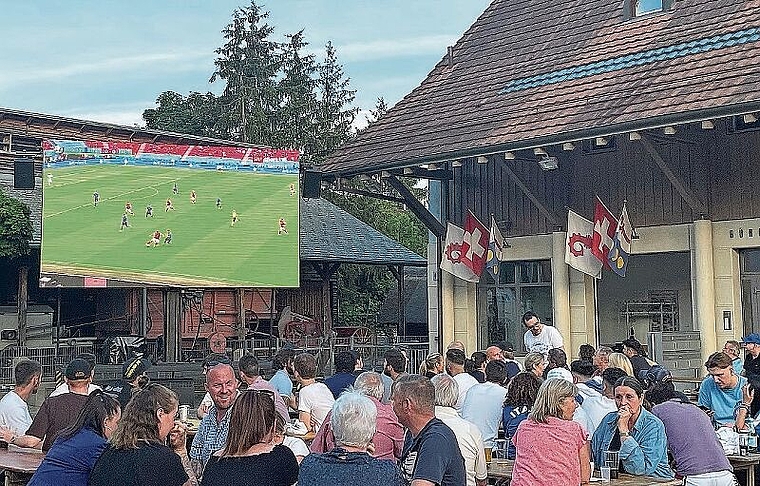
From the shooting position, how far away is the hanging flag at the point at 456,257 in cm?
1847

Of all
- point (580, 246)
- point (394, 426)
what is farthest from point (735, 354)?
point (394, 426)

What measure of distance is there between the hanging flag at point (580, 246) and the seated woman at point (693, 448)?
8.71 meters

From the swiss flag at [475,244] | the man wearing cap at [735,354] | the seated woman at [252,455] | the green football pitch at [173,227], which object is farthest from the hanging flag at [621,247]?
the seated woman at [252,455]

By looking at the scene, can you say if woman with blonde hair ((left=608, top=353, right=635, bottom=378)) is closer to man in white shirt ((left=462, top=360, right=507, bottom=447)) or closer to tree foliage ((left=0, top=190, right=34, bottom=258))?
man in white shirt ((left=462, top=360, right=507, bottom=447))

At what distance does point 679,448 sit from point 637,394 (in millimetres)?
502

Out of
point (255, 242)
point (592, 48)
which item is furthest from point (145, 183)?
point (592, 48)

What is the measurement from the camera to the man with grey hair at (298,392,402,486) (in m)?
5.46

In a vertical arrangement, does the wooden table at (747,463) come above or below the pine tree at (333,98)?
below

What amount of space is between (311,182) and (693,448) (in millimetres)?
12962

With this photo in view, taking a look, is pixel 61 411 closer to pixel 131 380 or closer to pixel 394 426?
pixel 131 380

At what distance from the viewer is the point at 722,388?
32.0 ft

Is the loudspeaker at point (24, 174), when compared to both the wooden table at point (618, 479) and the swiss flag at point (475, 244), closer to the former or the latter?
the swiss flag at point (475, 244)

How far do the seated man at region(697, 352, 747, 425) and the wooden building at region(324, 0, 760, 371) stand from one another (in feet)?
15.4

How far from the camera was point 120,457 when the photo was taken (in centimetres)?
591
